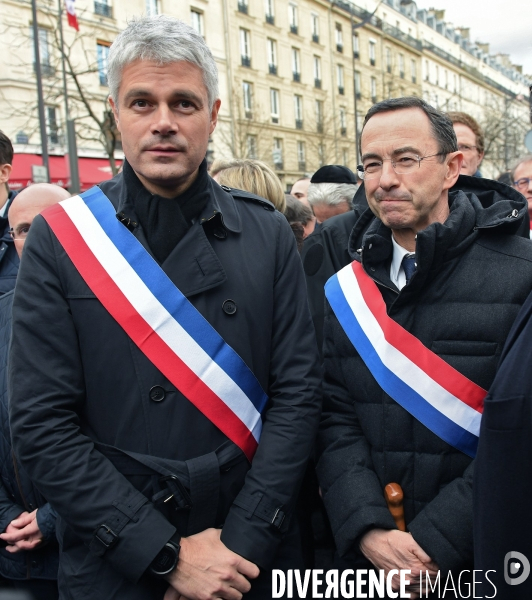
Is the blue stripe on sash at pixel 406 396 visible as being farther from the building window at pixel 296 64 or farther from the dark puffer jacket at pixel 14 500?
the building window at pixel 296 64

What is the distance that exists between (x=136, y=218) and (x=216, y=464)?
2.72ft

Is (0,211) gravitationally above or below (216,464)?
above

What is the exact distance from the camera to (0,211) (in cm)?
350

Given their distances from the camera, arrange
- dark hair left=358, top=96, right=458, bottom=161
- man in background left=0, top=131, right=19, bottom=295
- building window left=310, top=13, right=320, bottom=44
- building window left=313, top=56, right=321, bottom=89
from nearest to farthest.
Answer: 1. dark hair left=358, top=96, right=458, bottom=161
2. man in background left=0, top=131, right=19, bottom=295
3. building window left=310, top=13, right=320, bottom=44
4. building window left=313, top=56, right=321, bottom=89

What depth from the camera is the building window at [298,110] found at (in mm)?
35031

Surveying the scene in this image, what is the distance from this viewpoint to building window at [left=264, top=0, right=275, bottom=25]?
108 feet

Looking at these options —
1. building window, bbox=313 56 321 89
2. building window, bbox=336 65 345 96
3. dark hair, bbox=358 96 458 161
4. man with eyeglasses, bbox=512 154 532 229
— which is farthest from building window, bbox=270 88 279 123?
dark hair, bbox=358 96 458 161

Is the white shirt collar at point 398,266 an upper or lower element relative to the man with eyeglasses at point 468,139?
lower

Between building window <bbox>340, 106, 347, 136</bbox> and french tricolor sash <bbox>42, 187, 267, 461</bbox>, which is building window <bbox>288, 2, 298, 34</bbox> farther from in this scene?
french tricolor sash <bbox>42, 187, 267, 461</bbox>

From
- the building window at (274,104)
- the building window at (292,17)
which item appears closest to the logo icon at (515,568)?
the building window at (274,104)

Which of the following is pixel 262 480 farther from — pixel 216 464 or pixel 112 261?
pixel 112 261

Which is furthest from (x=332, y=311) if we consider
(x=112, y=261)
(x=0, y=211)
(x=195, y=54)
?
(x=0, y=211)

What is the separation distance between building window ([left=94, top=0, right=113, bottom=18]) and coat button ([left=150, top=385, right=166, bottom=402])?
24.4m

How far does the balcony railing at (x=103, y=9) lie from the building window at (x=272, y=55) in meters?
11.2
